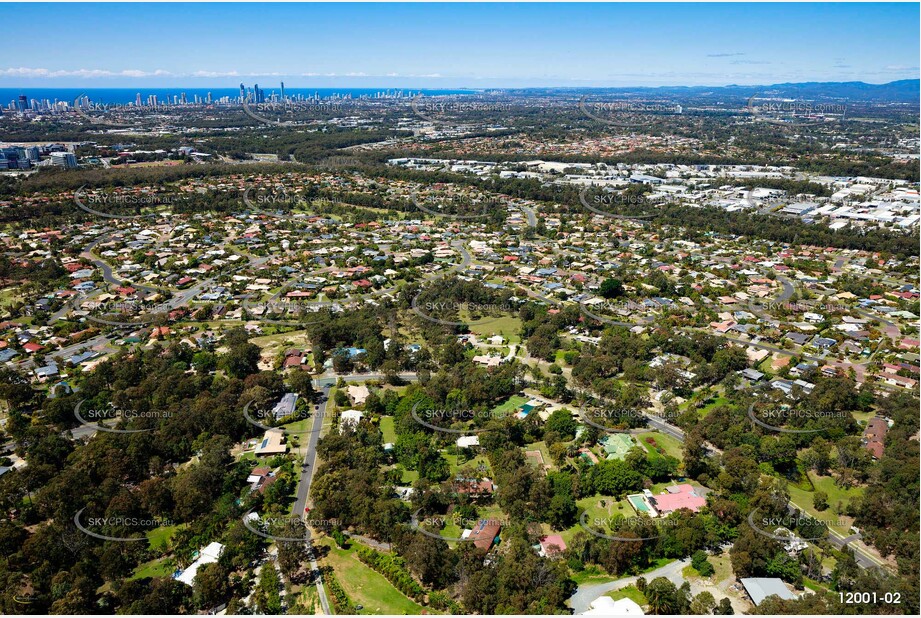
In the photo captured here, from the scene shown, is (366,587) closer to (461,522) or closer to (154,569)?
(461,522)

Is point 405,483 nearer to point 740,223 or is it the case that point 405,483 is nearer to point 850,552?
point 850,552

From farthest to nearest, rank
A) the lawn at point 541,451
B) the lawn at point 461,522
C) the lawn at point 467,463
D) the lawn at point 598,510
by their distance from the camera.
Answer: the lawn at point 541,451, the lawn at point 467,463, the lawn at point 598,510, the lawn at point 461,522

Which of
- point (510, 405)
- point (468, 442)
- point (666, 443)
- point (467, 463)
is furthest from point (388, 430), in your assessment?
point (666, 443)

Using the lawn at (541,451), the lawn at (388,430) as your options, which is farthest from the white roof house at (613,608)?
the lawn at (388,430)

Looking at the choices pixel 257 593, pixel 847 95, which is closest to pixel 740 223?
pixel 257 593

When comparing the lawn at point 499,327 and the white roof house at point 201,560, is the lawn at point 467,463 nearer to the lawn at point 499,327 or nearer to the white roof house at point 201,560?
the white roof house at point 201,560
